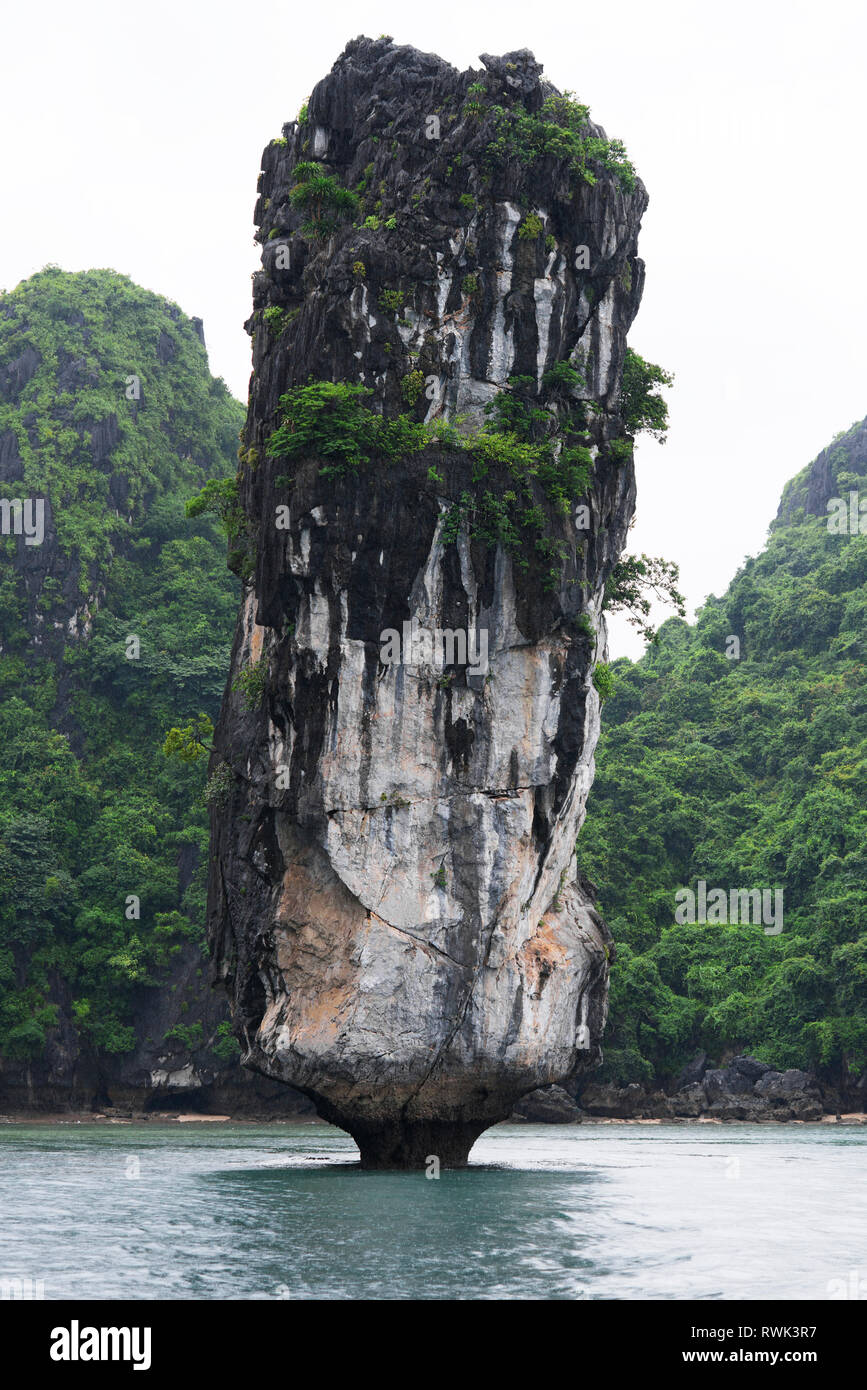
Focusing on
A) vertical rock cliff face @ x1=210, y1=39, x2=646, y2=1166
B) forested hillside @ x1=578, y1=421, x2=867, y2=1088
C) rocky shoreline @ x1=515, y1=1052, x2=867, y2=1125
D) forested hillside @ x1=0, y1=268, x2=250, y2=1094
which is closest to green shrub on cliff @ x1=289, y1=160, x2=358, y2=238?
vertical rock cliff face @ x1=210, y1=39, x2=646, y2=1166

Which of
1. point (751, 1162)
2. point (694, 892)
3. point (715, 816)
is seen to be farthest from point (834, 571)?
point (751, 1162)

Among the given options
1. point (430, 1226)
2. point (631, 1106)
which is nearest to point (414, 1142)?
point (430, 1226)

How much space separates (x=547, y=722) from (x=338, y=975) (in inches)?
177

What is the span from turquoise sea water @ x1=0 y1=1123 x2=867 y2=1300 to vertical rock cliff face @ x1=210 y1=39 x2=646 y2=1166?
6.75 ft

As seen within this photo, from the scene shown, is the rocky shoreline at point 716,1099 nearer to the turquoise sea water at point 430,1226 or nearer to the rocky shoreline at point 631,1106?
the rocky shoreline at point 631,1106

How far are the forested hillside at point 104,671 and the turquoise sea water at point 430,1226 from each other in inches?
587

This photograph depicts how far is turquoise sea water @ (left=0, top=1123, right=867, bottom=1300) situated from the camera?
11508 millimetres

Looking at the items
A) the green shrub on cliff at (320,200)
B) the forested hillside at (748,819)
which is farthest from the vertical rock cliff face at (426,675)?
the forested hillside at (748,819)

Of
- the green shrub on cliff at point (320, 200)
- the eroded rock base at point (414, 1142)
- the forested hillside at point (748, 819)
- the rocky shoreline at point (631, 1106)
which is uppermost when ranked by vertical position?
the green shrub on cliff at point (320, 200)

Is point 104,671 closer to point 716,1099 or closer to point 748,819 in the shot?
point 748,819

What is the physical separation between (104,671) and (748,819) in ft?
76.7

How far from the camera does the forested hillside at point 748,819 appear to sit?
135ft

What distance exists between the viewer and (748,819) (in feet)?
165
